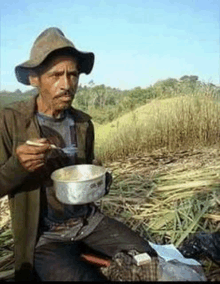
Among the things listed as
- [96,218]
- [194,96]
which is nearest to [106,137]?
[194,96]

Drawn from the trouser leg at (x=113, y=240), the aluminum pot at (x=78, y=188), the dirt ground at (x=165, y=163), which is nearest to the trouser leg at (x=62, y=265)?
the trouser leg at (x=113, y=240)

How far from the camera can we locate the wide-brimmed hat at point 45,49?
2170mm

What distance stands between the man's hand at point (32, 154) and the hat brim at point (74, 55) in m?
0.65

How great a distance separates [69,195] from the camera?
1904 mm

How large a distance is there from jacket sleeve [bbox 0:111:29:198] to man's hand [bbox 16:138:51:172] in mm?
67

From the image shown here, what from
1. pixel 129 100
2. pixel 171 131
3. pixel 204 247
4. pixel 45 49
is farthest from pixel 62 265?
pixel 129 100

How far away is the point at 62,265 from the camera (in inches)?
77.3

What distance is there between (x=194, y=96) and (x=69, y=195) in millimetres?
5583

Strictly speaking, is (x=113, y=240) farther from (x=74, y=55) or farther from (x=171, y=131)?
(x=171, y=131)

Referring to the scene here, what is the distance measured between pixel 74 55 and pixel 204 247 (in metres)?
1.56

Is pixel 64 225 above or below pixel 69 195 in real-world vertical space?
below

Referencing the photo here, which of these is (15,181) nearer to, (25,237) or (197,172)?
(25,237)

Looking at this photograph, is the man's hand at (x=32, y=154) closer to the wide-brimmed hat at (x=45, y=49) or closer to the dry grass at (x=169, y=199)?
the wide-brimmed hat at (x=45, y=49)

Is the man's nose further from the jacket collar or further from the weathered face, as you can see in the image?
the jacket collar
